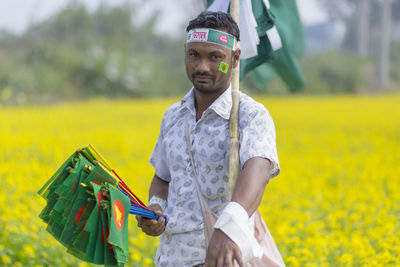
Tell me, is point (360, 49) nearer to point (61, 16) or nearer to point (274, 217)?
point (61, 16)

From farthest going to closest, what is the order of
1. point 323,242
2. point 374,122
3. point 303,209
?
point 374,122 < point 303,209 < point 323,242

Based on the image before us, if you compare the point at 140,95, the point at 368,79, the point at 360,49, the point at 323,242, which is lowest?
the point at 323,242

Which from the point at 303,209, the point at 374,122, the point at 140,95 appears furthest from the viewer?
the point at 140,95

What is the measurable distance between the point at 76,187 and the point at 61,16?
23.3 metres

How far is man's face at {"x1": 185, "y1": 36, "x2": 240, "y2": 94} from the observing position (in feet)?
5.64

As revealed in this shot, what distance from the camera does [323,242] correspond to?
11.3 ft

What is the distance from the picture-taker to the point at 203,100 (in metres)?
1.84

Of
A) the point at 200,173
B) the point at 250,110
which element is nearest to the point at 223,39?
the point at 250,110

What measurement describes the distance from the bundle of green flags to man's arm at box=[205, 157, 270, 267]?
28cm

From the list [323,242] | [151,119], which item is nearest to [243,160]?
[323,242]

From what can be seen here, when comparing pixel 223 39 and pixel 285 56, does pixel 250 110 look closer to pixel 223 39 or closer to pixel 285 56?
pixel 223 39

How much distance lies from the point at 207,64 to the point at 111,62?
1995 centimetres

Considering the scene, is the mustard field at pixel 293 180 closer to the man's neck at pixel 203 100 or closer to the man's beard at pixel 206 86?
the man's neck at pixel 203 100

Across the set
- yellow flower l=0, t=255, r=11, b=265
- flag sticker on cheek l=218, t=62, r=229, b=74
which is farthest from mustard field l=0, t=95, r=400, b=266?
flag sticker on cheek l=218, t=62, r=229, b=74
